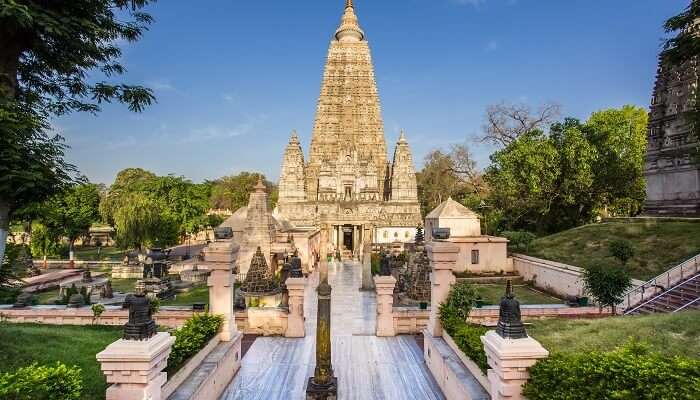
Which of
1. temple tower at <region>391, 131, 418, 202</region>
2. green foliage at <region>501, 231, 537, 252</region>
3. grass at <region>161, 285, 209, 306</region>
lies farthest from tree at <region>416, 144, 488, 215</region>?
grass at <region>161, 285, 209, 306</region>

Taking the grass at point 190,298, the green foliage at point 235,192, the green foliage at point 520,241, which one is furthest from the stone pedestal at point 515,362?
the green foliage at point 235,192

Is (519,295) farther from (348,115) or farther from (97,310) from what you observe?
(348,115)

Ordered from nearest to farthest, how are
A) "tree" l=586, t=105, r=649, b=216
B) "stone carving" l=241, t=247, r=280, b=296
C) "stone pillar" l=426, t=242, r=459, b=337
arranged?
1. "stone pillar" l=426, t=242, r=459, b=337
2. "stone carving" l=241, t=247, r=280, b=296
3. "tree" l=586, t=105, r=649, b=216

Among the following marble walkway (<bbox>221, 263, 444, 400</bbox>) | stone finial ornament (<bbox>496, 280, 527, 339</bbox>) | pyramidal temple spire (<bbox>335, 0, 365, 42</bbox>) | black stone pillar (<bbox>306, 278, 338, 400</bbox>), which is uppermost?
pyramidal temple spire (<bbox>335, 0, 365, 42</bbox>)

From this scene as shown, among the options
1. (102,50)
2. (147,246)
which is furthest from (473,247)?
(147,246)

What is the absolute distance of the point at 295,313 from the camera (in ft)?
39.9

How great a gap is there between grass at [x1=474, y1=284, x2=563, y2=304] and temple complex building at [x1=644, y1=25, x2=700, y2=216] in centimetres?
1006


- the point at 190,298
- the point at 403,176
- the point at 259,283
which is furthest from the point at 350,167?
the point at 259,283

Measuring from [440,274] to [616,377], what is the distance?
17.5 ft

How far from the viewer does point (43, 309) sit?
1329cm

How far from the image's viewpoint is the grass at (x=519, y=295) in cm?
1778

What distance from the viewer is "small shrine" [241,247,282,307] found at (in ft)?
46.5

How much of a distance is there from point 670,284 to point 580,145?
18426mm

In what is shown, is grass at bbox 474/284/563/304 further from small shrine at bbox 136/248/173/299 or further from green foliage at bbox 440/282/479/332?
small shrine at bbox 136/248/173/299
